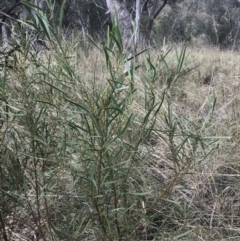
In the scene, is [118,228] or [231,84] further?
[231,84]

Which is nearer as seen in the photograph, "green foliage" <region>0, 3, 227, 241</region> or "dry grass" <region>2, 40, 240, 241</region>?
"green foliage" <region>0, 3, 227, 241</region>

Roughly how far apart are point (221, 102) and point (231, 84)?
583mm

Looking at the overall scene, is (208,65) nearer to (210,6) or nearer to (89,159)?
(89,159)

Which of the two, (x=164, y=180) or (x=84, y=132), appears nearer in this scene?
(x=84, y=132)

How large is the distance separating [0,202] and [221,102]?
137 centimetres

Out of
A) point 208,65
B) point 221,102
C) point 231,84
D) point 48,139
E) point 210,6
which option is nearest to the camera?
point 48,139

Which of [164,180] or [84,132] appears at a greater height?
[84,132]

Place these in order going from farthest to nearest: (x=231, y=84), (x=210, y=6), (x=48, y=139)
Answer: (x=210, y=6) → (x=231, y=84) → (x=48, y=139)

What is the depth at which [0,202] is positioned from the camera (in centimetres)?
103

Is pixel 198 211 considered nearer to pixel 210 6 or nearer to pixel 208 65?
pixel 208 65

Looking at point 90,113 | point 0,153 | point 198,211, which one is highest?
point 90,113

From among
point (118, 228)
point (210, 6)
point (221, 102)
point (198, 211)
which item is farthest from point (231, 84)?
point (210, 6)

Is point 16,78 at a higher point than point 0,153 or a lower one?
higher

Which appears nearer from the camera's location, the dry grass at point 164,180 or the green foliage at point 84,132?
the green foliage at point 84,132
